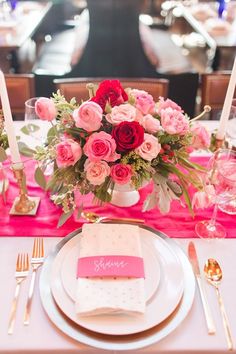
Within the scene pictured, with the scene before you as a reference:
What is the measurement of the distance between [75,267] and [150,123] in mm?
363

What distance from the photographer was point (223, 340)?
2.30 ft

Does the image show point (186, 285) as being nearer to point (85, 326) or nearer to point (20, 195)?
point (85, 326)

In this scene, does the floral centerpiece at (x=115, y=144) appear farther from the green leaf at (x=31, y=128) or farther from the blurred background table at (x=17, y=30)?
the blurred background table at (x=17, y=30)

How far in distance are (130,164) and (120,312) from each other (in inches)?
12.8

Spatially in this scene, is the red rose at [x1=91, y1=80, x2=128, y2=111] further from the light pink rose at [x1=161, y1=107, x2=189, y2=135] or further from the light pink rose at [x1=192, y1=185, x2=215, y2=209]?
the light pink rose at [x1=192, y1=185, x2=215, y2=209]

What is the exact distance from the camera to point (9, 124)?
36.2 inches

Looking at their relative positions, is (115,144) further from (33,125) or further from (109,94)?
(33,125)

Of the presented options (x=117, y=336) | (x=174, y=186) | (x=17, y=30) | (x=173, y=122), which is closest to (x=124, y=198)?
(x=174, y=186)

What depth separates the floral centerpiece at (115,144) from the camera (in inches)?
32.4

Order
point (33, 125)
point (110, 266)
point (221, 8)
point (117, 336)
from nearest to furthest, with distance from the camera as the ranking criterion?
point (117, 336) → point (110, 266) → point (33, 125) → point (221, 8)

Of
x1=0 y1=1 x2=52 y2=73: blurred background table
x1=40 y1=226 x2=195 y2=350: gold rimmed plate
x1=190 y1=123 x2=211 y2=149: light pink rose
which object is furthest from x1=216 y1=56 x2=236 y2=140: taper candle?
x1=0 y1=1 x2=52 y2=73: blurred background table

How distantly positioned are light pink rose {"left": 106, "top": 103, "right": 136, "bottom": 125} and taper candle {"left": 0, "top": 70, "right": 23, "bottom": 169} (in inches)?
10.0

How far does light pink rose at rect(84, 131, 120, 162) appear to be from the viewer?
81cm

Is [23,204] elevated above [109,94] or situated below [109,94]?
below
